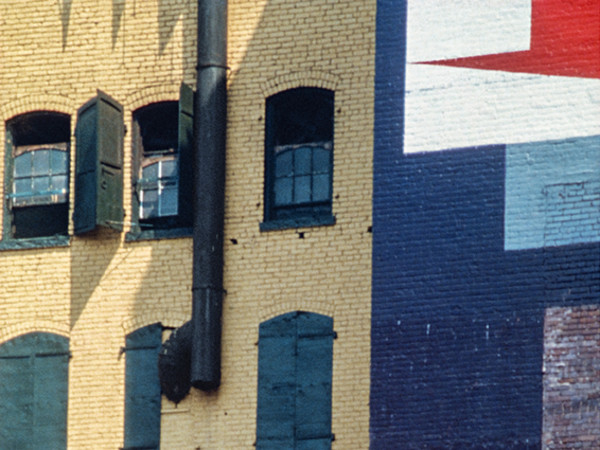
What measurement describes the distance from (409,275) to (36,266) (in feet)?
17.5

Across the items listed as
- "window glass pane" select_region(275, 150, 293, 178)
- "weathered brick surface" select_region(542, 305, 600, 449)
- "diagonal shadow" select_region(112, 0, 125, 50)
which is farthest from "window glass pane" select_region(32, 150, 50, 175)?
"weathered brick surface" select_region(542, 305, 600, 449)

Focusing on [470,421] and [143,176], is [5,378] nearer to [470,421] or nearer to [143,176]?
[143,176]

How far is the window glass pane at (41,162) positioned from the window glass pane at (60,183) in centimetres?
18

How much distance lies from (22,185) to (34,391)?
3.02 metres

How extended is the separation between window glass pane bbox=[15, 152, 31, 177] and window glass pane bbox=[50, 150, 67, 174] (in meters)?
0.34

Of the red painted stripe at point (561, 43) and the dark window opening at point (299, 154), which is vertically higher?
the red painted stripe at point (561, 43)

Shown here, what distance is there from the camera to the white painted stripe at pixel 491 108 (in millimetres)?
26391

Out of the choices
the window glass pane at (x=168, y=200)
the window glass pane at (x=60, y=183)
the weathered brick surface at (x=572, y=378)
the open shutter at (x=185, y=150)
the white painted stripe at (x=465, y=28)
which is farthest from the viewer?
the window glass pane at (x=60, y=183)

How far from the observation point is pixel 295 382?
26.8 m

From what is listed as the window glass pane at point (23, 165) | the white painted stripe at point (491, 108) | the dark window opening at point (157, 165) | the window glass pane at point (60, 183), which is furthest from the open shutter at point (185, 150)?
the white painted stripe at point (491, 108)

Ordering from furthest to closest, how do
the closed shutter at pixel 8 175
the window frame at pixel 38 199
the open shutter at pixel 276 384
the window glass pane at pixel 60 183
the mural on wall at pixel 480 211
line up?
the window glass pane at pixel 60 183 < the closed shutter at pixel 8 175 < the window frame at pixel 38 199 < the open shutter at pixel 276 384 < the mural on wall at pixel 480 211

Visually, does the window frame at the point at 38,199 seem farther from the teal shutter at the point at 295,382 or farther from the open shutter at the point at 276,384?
the teal shutter at the point at 295,382

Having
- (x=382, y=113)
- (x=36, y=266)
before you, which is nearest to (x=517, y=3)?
(x=382, y=113)

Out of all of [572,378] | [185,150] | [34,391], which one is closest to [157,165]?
[185,150]
